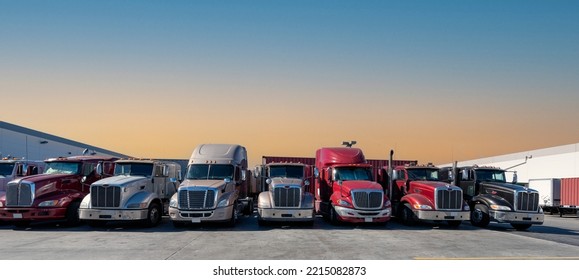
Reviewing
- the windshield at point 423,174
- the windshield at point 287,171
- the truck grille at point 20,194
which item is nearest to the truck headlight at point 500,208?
the windshield at point 423,174

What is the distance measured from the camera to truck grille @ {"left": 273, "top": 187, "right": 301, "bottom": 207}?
17609 mm

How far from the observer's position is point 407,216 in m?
19.3

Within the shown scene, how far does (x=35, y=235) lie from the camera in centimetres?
1576

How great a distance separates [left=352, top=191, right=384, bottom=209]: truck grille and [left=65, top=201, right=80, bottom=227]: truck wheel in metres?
10.7

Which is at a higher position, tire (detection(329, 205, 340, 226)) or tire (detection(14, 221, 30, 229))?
tire (detection(329, 205, 340, 226))

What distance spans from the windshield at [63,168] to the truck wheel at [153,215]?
380 centimetres

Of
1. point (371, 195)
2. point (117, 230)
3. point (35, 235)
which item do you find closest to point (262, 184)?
point (371, 195)

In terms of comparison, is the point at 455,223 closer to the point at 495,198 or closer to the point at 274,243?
the point at 495,198

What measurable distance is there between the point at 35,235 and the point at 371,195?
1185 cm

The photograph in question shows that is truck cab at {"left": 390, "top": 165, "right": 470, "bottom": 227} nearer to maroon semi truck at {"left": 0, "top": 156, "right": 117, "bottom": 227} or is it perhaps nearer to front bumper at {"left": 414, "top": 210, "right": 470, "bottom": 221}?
front bumper at {"left": 414, "top": 210, "right": 470, "bottom": 221}

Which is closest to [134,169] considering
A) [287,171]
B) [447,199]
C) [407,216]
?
[287,171]

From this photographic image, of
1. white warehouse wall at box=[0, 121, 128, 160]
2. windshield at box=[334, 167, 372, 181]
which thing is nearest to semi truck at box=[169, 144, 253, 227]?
windshield at box=[334, 167, 372, 181]

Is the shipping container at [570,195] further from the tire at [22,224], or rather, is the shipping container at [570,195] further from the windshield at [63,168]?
the tire at [22,224]
